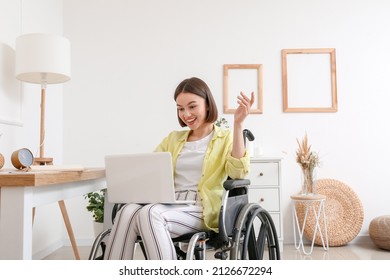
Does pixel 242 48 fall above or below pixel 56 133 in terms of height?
above

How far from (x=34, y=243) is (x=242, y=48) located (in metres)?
2.22

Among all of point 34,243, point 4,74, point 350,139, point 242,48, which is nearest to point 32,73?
point 4,74

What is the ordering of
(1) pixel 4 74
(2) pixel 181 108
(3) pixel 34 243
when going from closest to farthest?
(2) pixel 181 108 < (1) pixel 4 74 < (3) pixel 34 243

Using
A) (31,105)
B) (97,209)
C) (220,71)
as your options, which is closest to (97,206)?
(97,209)

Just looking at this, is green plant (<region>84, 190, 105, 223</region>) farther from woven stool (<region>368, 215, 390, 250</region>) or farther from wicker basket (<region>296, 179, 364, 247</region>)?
woven stool (<region>368, 215, 390, 250</region>)

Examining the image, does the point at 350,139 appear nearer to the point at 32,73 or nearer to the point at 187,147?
the point at 187,147

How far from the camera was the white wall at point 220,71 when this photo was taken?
347cm

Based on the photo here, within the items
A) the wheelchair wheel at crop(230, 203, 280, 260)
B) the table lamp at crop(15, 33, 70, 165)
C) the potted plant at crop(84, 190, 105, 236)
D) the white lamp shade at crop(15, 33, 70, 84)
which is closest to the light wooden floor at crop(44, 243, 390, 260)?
the potted plant at crop(84, 190, 105, 236)

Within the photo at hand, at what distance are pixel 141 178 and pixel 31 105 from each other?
174 centimetres

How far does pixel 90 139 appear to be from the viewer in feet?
11.5

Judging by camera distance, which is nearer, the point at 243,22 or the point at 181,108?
the point at 181,108

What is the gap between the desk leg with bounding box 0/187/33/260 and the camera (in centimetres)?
100

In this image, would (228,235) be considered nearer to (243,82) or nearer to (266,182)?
(266,182)

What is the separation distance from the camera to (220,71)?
3.51 m
